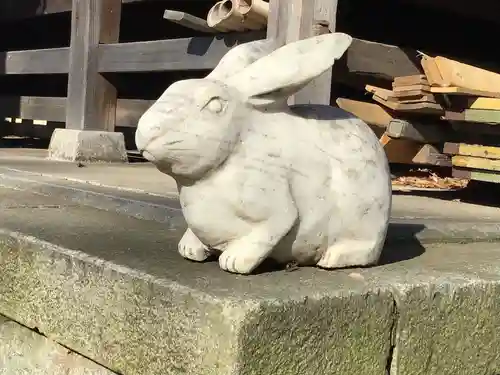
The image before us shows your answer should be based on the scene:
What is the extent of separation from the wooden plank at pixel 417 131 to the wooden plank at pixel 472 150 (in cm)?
14

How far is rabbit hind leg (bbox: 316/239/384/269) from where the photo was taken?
157 centimetres

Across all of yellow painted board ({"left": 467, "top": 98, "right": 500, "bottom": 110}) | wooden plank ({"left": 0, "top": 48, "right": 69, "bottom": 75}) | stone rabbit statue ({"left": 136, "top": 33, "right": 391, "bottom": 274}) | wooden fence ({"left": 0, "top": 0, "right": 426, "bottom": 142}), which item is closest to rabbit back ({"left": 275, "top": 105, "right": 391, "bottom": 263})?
stone rabbit statue ({"left": 136, "top": 33, "right": 391, "bottom": 274})

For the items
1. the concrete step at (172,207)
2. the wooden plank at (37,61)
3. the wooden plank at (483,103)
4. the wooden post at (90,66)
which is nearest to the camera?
the concrete step at (172,207)

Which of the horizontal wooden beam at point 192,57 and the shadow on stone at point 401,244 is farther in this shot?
the horizontal wooden beam at point 192,57

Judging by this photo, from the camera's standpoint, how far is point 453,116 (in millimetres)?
3475

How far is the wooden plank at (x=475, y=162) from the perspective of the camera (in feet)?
11.1

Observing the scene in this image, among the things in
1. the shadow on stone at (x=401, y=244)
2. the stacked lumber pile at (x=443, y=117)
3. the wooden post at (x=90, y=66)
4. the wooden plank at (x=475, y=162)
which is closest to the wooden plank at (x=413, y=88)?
the stacked lumber pile at (x=443, y=117)

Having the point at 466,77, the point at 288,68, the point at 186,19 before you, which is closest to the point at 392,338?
the point at 288,68

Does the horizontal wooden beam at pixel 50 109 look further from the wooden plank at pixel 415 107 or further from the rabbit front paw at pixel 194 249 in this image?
the rabbit front paw at pixel 194 249

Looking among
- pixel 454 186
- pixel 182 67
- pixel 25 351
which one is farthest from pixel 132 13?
pixel 25 351

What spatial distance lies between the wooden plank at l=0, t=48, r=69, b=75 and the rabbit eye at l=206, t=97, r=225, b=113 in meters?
3.81

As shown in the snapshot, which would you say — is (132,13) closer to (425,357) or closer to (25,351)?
(25,351)

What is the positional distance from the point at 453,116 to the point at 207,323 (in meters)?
2.50

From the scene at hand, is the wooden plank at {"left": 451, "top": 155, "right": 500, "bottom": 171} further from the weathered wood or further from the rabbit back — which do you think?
the rabbit back
